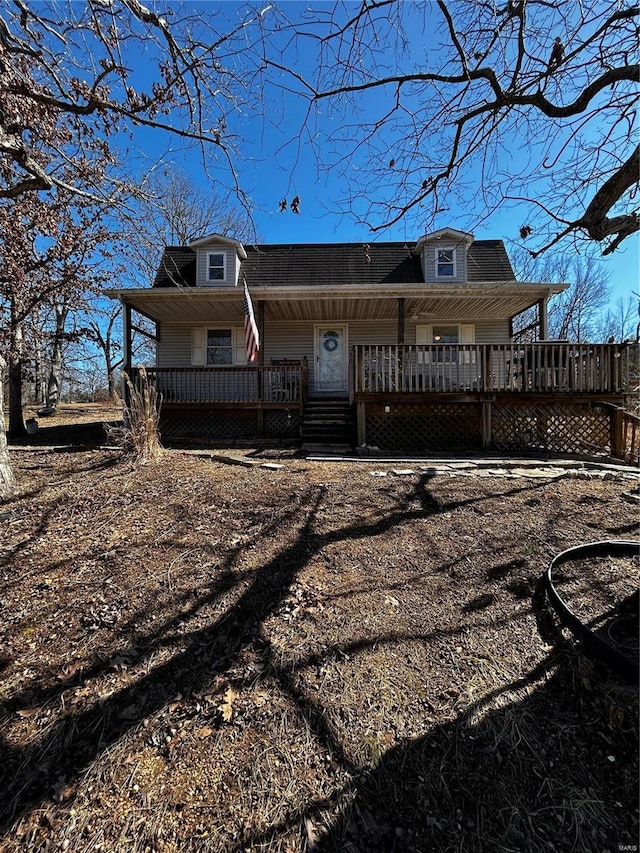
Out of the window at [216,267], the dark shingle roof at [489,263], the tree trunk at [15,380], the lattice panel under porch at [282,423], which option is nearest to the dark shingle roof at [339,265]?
the dark shingle roof at [489,263]

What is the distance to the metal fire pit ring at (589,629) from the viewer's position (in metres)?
1.70

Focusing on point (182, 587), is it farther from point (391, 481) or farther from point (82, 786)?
point (391, 481)

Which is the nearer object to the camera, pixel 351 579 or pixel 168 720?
pixel 168 720

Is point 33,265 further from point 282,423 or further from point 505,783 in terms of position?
point 505,783

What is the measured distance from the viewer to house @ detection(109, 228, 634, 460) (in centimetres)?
712

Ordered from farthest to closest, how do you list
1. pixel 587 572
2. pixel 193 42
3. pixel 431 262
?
pixel 431 262, pixel 193 42, pixel 587 572

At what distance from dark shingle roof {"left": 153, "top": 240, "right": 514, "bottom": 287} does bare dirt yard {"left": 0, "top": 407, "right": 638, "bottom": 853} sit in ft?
29.6

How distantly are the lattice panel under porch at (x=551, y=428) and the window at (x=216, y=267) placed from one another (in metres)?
8.44

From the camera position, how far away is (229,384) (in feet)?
32.6

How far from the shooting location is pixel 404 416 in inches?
296

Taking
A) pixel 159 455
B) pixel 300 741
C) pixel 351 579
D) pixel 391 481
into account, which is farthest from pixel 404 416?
pixel 300 741

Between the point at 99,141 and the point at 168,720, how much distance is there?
5.76 m

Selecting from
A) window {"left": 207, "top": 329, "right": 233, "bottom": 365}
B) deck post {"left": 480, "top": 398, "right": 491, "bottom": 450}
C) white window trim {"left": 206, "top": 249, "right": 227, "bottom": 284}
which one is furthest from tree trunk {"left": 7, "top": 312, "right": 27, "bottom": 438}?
deck post {"left": 480, "top": 398, "right": 491, "bottom": 450}

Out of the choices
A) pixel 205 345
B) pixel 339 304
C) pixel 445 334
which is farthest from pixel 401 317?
pixel 205 345
